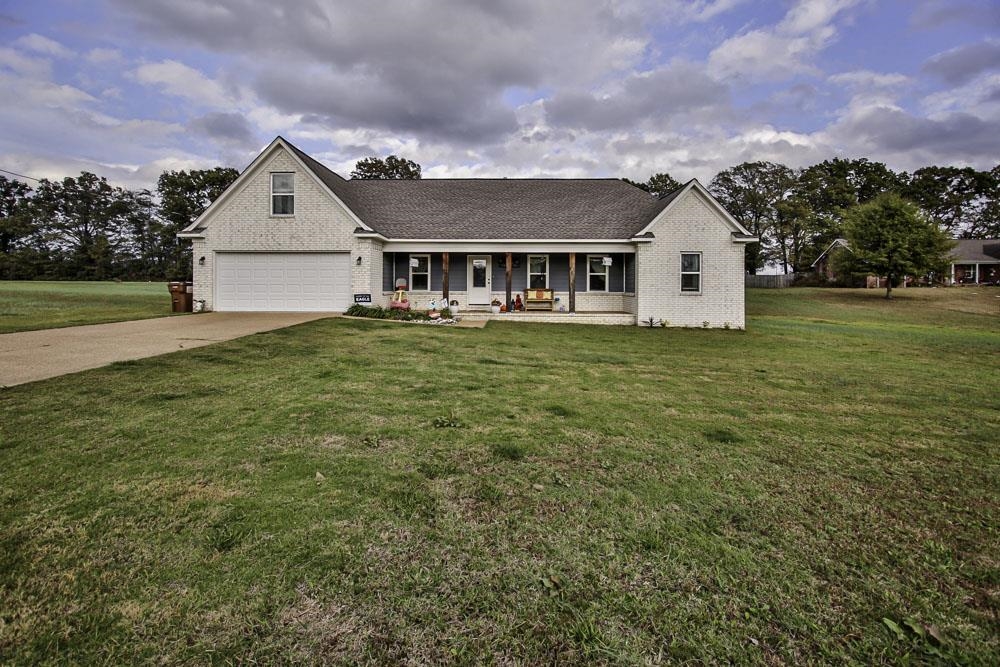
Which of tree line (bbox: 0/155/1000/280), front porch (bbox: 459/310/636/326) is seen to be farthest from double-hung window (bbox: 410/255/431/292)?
tree line (bbox: 0/155/1000/280)

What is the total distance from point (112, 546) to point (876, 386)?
9958 mm

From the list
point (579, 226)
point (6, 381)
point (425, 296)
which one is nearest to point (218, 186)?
point (425, 296)

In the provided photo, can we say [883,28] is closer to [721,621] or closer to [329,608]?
[721,621]

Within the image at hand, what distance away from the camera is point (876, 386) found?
25.1ft

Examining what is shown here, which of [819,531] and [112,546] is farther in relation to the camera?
[819,531]

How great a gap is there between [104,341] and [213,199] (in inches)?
2007

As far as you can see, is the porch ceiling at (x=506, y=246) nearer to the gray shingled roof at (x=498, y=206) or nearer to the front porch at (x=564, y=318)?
the gray shingled roof at (x=498, y=206)

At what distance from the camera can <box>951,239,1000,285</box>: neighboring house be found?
42.2 m

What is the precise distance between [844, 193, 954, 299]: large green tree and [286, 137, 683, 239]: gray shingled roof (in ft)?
59.8

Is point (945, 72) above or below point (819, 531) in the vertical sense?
above

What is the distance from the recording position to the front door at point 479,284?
1981cm

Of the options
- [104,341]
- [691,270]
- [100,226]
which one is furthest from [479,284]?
[100,226]

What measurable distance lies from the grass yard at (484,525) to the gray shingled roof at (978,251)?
52.5 m

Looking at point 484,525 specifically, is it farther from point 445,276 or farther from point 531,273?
point 531,273
